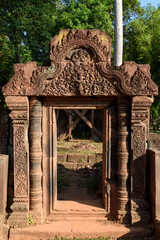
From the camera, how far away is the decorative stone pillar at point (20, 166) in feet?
14.3

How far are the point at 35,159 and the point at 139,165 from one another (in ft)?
7.14

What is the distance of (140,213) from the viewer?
4453mm

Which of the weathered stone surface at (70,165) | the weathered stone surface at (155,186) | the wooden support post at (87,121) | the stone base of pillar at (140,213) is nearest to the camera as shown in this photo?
the weathered stone surface at (155,186)

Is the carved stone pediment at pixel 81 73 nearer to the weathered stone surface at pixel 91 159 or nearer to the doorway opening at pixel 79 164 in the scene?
the doorway opening at pixel 79 164

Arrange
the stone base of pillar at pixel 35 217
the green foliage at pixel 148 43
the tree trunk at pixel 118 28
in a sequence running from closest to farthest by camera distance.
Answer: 1. the stone base of pillar at pixel 35 217
2. the tree trunk at pixel 118 28
3. the green foliage at pixel 148 43

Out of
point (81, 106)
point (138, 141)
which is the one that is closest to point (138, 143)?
point (138, 141)

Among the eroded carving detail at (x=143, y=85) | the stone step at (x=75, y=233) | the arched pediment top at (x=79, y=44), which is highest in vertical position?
the arched pediment top at (x=79, y=44)

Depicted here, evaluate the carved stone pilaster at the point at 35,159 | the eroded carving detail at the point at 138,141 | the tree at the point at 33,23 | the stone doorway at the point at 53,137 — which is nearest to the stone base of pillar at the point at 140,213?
the stone doorway at the point at 53,137

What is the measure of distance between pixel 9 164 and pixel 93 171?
15.2ft

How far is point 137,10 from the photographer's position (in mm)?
20156

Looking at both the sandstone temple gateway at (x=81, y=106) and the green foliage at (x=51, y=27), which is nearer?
the sandstone temple gateway at (x=81, y=106)

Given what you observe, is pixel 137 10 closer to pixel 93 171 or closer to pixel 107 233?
pixel 93 171

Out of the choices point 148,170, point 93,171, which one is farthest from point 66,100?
point 93,171

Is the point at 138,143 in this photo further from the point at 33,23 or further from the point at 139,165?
the point at 33,23
